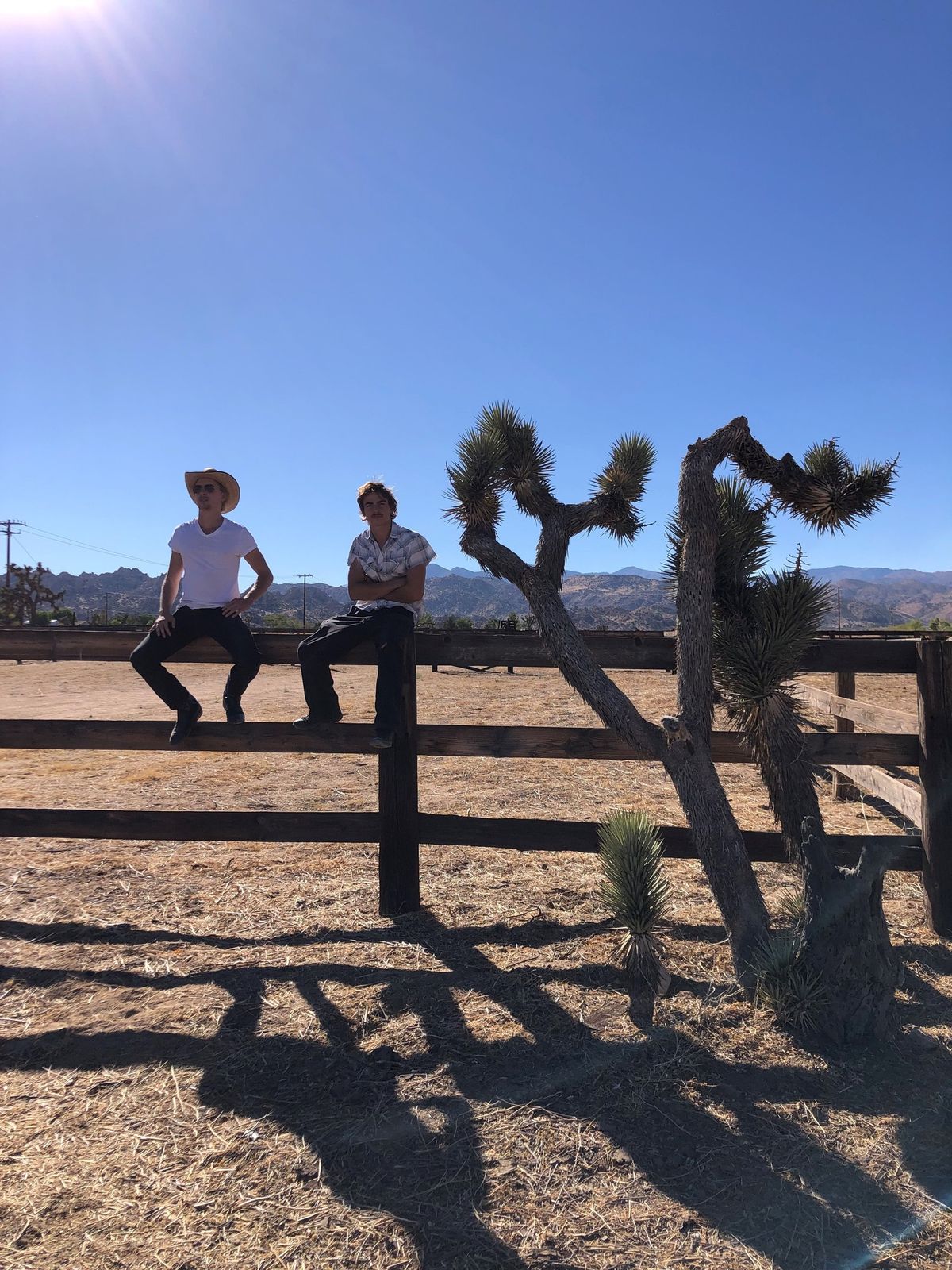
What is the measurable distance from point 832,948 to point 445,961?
6.45 feet

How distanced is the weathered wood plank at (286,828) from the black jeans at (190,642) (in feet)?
2.50

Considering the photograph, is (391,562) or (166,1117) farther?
(391,562)

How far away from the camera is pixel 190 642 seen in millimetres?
4777

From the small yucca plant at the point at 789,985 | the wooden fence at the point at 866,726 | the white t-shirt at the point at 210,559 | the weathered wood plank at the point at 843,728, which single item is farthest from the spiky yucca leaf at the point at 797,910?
the weathered wood plank at the point at 843,728

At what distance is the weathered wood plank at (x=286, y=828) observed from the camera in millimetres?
4605

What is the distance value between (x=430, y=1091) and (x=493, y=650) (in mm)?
2539

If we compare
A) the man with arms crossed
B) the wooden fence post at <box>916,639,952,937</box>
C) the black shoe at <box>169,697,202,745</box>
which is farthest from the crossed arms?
the wooden fence post at <box>916,639,952,937</box>

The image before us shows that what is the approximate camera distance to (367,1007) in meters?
3.65

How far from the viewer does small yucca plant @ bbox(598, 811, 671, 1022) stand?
12.0 feet

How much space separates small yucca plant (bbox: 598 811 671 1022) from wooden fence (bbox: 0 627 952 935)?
0.67m

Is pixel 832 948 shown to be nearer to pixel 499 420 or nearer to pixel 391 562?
pixel 391 562

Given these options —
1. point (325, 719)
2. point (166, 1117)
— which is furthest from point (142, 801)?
point (166, 1117)

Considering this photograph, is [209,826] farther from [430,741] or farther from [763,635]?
[763,635]

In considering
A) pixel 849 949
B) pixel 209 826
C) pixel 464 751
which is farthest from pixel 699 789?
pixel 209 826
